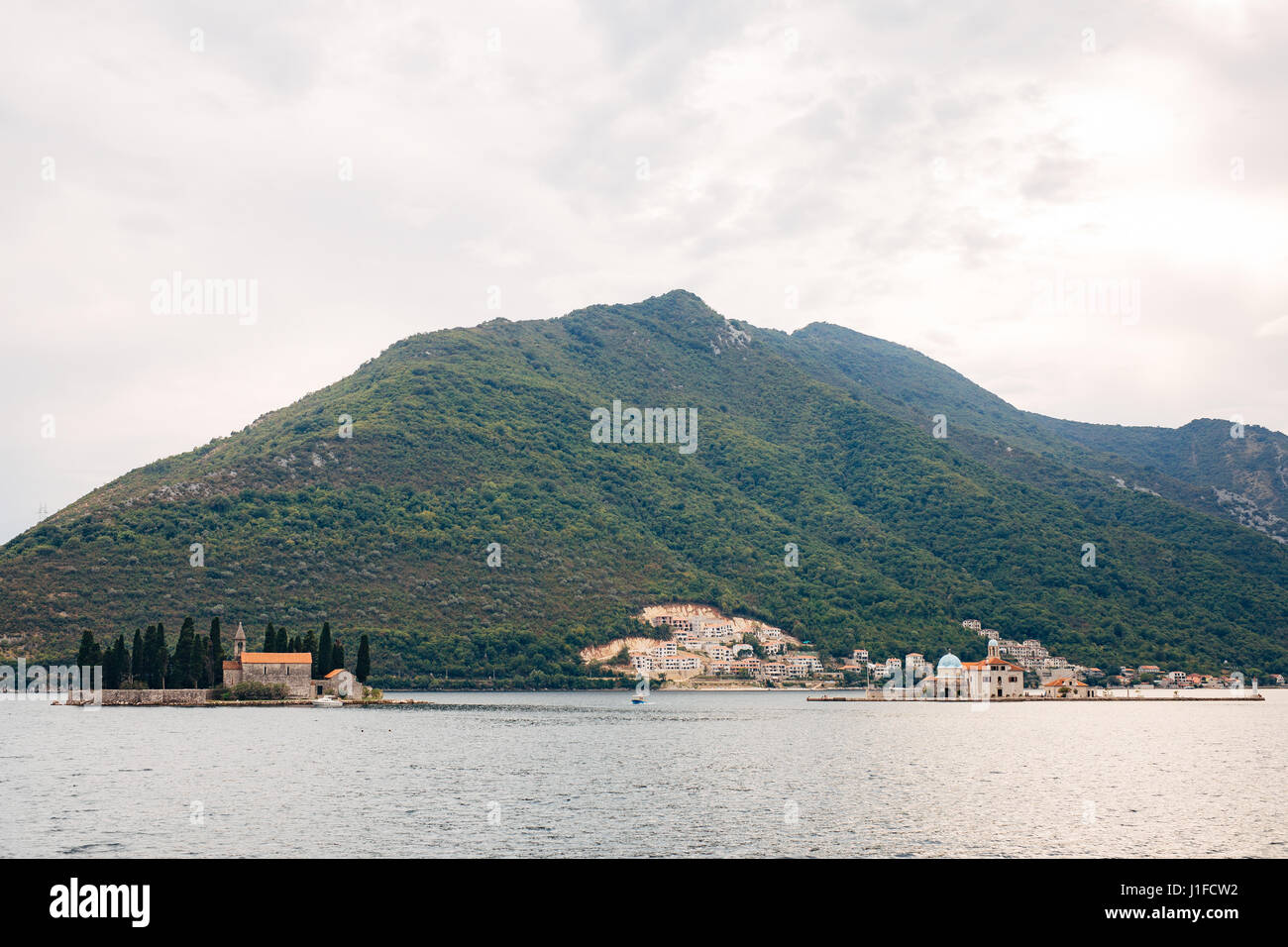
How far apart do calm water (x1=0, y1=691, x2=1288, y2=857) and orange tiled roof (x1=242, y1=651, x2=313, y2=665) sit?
1867 centimetres

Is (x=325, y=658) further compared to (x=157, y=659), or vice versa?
(x=325, y=658)

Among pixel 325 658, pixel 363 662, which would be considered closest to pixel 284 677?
pixel 325 658

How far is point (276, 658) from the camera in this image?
13862 cm

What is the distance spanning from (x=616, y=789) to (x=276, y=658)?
89.6 metres

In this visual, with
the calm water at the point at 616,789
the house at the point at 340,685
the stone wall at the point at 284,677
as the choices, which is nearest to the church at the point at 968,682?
the calm water at the point at 616,789

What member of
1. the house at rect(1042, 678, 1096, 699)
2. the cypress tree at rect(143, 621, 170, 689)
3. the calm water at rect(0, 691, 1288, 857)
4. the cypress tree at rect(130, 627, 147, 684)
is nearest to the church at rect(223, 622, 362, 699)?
the cypress tree at rect(143, 621, 170, 689)

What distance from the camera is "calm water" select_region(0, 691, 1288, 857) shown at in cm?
4328

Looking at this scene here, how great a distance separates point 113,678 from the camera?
132875 mm

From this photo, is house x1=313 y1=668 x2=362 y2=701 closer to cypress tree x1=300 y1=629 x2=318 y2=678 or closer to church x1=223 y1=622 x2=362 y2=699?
church x1=223 y1=622 x2=362 y2=699

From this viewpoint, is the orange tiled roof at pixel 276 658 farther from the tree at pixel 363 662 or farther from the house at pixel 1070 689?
the house at pixel 1070 689

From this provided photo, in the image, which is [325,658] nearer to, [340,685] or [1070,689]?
[340,685]
